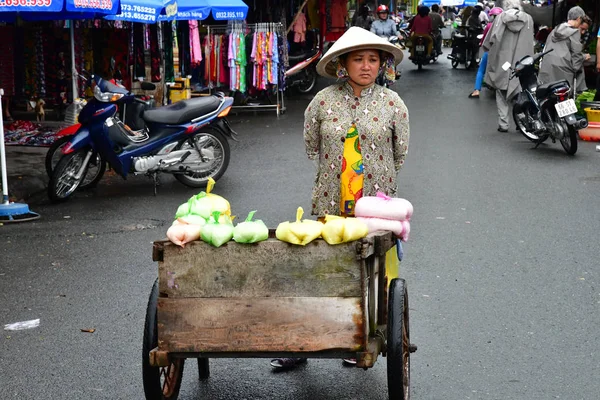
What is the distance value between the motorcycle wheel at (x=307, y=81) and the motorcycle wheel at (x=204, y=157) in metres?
A: 11.0

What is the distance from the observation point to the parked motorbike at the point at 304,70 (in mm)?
19705

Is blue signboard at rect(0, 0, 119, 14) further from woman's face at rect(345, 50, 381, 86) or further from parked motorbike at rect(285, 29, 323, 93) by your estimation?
parked motorbike at rect(285, 29, 323, 93)

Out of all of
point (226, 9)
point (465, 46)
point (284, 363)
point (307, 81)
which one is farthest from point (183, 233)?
point (465, 46)

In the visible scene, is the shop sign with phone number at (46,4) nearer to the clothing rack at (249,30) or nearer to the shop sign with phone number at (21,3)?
the shop sign with phone number at (21,3)

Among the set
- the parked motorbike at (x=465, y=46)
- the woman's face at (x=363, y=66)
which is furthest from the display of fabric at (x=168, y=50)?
the parked motorbike at (x=465, y=46)

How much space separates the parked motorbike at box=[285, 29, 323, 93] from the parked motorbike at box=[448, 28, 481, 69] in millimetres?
5578

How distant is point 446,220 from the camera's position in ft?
28.6

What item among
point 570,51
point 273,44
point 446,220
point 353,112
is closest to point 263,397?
point 353,112

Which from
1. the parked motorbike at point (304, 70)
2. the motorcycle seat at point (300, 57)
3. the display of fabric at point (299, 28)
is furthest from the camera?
the display of fabric at point (299, 28)

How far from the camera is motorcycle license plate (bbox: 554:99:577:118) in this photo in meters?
12.1

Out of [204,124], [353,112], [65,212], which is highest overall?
[353,112]

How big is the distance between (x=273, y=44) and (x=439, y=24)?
50.9 feet

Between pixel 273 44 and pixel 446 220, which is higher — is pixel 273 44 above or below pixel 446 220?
above

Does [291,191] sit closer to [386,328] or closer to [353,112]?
[353,112]
